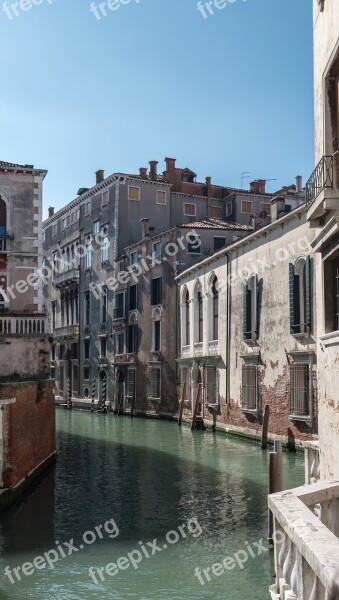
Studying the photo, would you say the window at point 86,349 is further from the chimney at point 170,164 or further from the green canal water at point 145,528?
the green canal water at point 145,528

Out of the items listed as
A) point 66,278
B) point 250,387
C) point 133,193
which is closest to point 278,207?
point 250,387

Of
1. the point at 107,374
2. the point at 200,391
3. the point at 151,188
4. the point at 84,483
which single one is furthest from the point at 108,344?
the point at 84,483

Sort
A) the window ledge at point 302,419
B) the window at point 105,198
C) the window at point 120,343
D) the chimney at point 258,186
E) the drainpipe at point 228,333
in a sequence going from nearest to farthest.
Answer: the window ledge at point 302,419 → the drainpipe at point 228,333 → the window at point 120,343 → the window at point 105,198 → the chimney at point 258,186

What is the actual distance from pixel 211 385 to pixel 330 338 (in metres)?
17.8

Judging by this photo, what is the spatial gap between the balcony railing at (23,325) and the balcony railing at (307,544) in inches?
456

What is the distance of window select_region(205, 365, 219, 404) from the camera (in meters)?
25.5

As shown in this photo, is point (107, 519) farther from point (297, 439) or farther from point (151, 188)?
point (151, 188)

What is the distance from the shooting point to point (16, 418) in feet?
40.4

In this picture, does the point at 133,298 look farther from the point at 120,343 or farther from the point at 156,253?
the point at 156,253

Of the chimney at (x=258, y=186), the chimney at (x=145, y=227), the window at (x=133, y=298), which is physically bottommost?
the window at (x=133, y=298)

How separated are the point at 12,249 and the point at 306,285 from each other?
7.62 meters

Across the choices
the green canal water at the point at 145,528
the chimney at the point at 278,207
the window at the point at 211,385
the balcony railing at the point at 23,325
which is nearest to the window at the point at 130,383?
the window at the point at 211,385

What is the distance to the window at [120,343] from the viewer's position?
117ft

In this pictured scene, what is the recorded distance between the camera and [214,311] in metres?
26.3
